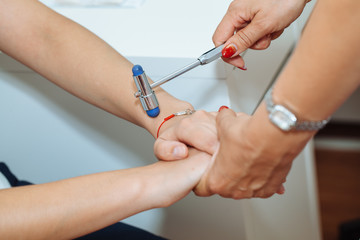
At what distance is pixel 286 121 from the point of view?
1.63 ft

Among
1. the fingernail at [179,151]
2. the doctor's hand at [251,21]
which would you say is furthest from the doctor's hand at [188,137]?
the doctor's hand at [251,21]

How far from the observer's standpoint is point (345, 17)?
1.43ft

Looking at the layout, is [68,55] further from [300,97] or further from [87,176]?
[300,97]

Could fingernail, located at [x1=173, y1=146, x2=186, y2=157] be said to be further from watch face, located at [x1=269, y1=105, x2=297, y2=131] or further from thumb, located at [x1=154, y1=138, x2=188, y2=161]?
watch face, located at [x1=269, y1=105, x2=297, y2=131]

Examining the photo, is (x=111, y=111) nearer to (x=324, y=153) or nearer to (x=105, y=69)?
(x=105, y=69)

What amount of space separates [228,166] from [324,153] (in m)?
1.09

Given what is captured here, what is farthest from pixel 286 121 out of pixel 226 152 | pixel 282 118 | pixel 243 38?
pixel 243 38

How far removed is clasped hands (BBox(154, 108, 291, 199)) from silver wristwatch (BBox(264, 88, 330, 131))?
41 mm

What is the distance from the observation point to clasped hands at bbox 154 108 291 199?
56 centimetres

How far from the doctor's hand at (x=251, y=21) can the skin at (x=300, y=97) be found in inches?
5.6

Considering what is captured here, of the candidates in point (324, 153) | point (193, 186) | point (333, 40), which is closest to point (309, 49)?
point (333, 40)

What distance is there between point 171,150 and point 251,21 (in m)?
0.26

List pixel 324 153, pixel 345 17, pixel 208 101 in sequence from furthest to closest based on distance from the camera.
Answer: pixel 324 153
pixel 208 101
pixel 345 17

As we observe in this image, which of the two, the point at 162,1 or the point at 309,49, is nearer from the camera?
the point at 309,49
